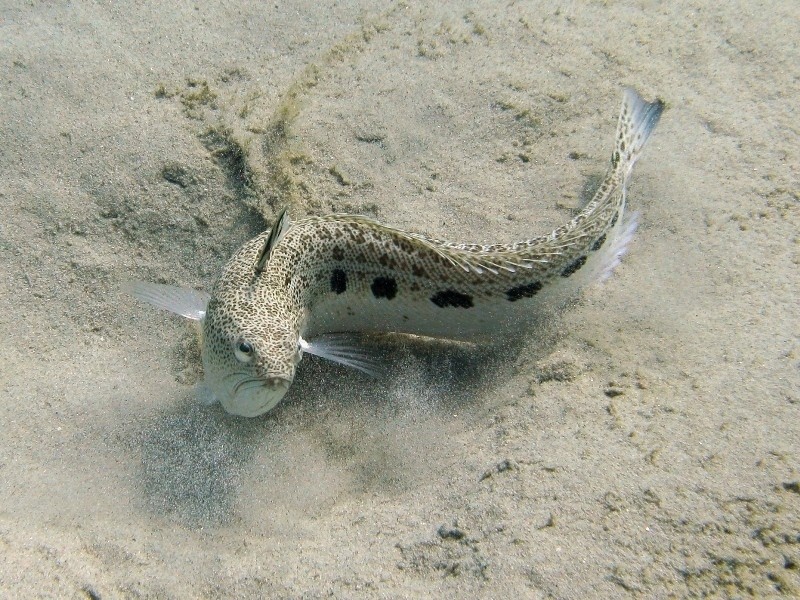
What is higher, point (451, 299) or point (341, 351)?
point (451, 299)

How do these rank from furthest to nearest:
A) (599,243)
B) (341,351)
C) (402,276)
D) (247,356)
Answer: (599,243)
(402,276)
(341,351)
(247,356)

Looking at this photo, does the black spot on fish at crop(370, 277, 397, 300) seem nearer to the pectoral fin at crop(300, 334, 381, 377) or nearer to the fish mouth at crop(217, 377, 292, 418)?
the pectoral fin at crop(300, 334, 381, 377)

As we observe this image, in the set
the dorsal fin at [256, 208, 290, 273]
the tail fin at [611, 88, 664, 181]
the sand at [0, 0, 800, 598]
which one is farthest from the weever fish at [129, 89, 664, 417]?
the tail fin at [611, 88, 664, 181]

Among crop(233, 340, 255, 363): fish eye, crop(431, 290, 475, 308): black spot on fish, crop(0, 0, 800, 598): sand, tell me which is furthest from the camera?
crop(431, 290, 475, 308): black spot on fish

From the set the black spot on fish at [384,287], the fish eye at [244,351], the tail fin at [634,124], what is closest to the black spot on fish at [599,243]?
the tail fin at [634,124]

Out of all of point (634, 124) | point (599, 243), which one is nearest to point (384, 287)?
point (599, 243)

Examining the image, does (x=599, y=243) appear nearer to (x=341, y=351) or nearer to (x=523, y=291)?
(x=523, y=291)

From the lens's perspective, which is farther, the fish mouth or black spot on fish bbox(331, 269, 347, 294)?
black spot on fish bbox(331, 269, 347, 294)
